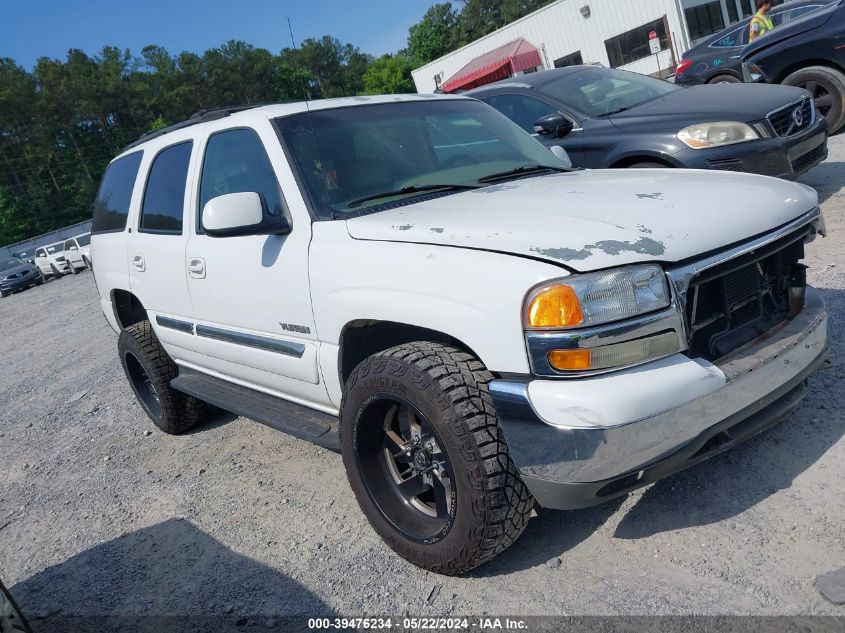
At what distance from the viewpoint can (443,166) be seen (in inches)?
128

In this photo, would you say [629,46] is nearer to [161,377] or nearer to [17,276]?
[17,276]

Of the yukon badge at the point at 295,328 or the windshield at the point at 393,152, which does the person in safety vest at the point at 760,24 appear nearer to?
the windshield at the point at 393,152

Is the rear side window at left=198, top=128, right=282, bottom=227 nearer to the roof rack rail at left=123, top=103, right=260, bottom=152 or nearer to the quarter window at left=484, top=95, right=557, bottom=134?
the roof rack rail at left=123, top=103, right=260, bottom=152

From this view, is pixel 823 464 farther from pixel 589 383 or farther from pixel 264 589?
pixel 264 589

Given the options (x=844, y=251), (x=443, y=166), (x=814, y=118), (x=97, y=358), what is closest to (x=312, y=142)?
(x=443, y=166)

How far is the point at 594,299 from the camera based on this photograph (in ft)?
6.83

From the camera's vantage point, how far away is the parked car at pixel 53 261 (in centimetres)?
2559

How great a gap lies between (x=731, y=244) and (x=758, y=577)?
110 cm

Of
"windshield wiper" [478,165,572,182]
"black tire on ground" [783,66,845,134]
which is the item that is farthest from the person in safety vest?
"windshield wiper" [478,165,572,182]

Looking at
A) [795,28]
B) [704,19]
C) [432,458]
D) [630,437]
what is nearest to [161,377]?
[432,458]

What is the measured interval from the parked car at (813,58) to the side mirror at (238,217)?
23.2ft

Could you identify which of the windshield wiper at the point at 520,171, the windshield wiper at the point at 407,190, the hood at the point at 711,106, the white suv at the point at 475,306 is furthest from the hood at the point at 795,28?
the windshield wiper at the point at 407,190

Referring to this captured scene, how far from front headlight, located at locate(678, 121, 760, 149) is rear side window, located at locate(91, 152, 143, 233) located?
415 cm

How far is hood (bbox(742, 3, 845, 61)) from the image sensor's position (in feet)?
25.7
